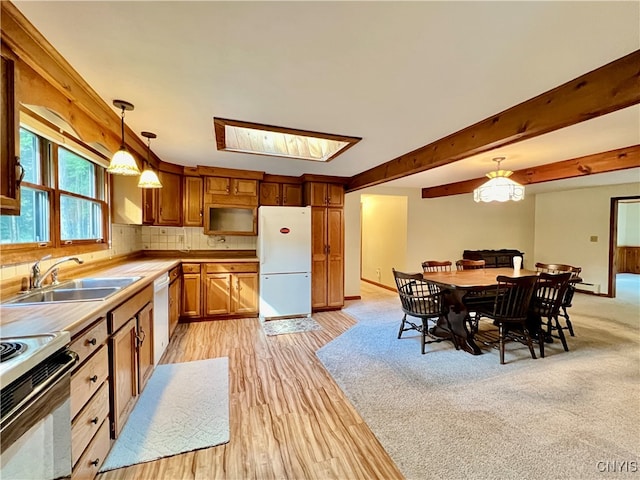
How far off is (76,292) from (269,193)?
2.97 m

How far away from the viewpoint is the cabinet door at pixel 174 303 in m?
3.33

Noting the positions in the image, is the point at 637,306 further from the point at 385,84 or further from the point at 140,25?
the point at 140,25

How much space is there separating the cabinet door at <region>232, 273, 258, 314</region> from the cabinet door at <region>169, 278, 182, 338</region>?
71 centimetres

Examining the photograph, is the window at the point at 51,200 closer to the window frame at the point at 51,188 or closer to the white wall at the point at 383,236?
the window frame at the point at 51,188

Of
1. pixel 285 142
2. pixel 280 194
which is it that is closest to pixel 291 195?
pixel 280 194

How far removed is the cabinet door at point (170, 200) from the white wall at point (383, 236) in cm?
369

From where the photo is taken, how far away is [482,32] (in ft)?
4.30

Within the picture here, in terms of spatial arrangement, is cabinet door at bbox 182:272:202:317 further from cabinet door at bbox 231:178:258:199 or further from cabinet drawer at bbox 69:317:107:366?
cabinet drawer at bbox 69:317:107:366

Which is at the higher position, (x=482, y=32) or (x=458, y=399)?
(x=482, y=32)

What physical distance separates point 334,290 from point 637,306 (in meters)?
5.40

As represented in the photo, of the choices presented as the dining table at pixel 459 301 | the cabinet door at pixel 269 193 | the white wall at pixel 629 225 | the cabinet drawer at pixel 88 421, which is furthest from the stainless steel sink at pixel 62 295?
the white wall at pixel 629 225

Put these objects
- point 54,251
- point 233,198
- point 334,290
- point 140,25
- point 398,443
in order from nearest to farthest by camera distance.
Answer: point 140,25
point 398,443
point 54,251
point 233,198
point 334,290

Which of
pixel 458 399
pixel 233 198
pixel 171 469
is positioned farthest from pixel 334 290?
pixel 171 469

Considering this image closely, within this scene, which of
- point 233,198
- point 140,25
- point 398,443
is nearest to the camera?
point 140,25
